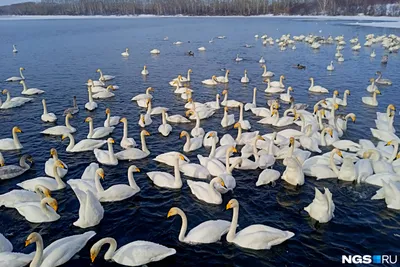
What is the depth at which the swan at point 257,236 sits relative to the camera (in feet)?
30.8

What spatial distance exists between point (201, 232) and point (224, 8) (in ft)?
470

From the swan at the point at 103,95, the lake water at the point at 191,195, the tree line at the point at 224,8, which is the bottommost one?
the lake water at the point at 191,195

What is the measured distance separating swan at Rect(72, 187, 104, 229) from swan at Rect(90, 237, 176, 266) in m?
1.55

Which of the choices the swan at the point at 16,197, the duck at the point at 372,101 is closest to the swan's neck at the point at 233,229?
the swan at the point at 16,197

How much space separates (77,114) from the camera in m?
20.7

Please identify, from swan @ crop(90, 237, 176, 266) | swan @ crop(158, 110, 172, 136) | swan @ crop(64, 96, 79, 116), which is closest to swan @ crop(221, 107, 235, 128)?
swan @ crop(158, 110, 172, 136)

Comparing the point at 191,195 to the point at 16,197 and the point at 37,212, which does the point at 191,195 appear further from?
the point at 16,197

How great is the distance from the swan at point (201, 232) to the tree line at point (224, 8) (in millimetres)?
121425

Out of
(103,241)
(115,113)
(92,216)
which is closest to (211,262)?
(103,241)

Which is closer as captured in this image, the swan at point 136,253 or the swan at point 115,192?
the swan at point 136,253

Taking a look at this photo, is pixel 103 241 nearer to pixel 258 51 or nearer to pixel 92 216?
pixel 92 216

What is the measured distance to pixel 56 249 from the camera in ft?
28.7

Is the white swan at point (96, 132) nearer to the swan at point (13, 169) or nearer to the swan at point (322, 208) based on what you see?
the swan at point (13, 169)

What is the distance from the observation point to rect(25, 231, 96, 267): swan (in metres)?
8.34
